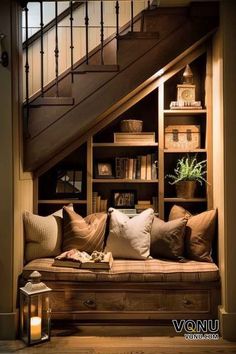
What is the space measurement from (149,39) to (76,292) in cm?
219

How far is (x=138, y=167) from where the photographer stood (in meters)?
3.91

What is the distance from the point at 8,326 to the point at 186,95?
2.61 m

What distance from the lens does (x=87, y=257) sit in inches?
131

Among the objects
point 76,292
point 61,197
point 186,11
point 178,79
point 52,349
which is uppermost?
point 186,11

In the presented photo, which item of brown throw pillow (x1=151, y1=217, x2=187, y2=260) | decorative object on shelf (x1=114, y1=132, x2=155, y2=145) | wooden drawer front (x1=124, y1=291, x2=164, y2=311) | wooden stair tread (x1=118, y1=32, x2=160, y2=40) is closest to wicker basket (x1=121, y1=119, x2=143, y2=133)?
decorative object on shelf (x1=114, y1=132, x2=155, y2=145)

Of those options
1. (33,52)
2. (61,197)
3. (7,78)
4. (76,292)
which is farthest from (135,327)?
(33,52)

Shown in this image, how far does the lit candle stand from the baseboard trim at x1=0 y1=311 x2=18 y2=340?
0.70 feet

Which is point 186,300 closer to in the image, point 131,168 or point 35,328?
point 35,328

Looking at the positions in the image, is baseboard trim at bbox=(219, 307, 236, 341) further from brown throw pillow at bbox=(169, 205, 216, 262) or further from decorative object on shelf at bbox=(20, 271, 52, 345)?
decorative object on shelf at bbox=(20, 271, 52, 345)

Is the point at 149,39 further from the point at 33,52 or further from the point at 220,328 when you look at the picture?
the point at 220,328

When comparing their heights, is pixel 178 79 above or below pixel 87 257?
above

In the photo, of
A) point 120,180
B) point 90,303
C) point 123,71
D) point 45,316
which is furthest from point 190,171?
point 45,316

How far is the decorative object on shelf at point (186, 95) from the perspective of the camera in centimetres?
379

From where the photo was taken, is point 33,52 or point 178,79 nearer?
point 178,79
